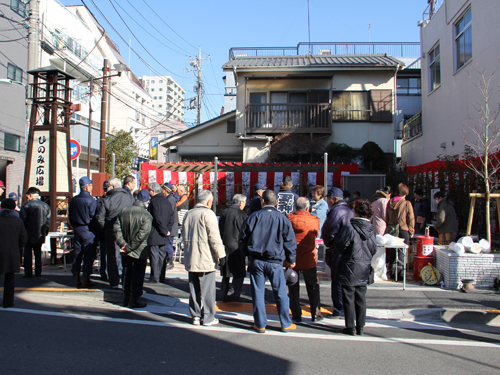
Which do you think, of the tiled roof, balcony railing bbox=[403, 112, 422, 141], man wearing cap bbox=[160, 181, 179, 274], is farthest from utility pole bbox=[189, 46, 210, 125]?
man wearing cap bbox=[160, 181, 179, 274]

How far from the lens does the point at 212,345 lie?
4.38 metres

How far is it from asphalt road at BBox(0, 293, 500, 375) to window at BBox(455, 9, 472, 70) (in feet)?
31.9

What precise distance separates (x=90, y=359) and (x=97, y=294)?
2517mm

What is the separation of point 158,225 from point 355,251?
362 cm

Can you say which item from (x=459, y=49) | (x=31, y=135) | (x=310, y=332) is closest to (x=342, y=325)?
(x=310, y=332)

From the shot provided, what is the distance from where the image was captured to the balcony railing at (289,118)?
18.7 meters

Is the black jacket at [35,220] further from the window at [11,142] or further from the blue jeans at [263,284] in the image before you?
the window at [11,142]

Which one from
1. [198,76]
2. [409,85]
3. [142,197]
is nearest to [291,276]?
[142,197]

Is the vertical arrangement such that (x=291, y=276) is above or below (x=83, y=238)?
below

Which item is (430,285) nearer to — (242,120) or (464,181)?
(464,181)

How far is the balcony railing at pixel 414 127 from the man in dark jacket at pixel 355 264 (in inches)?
551

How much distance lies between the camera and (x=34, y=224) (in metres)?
7.18

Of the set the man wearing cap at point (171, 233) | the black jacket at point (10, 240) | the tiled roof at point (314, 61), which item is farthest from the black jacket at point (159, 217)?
the tiled roof at point (314, 61)

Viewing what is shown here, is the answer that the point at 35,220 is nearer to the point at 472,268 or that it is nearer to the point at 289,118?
the point at 472,268
